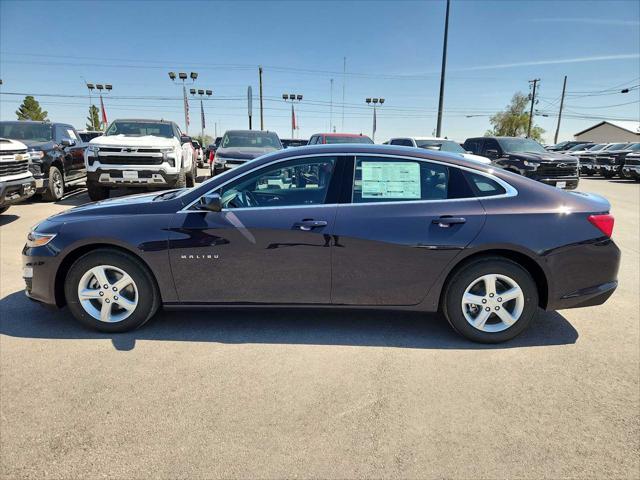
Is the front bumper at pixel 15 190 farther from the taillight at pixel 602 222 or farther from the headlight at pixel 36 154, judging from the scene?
the taillight at pixel 602 222

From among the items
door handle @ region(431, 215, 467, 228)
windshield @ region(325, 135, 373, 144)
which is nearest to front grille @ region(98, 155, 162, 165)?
windshield @ region(325, 135, 373, 144)

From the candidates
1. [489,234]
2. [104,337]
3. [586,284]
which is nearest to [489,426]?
[489,234]

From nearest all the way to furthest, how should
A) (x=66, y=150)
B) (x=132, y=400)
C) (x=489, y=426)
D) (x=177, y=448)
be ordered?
(x=177, y=448)
(x=489, y=426)
(x=132, y=400)
(x=66, y=150)

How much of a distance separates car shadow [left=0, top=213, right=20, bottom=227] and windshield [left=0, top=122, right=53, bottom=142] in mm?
2664

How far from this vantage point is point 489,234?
3260 millimetres

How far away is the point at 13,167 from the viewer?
7.69m

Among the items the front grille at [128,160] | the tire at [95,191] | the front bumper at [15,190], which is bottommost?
the tire at [95,191]

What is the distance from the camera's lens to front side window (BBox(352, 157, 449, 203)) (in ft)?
11.2

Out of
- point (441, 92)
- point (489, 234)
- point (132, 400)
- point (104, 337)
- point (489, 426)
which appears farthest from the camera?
point (441, 92)

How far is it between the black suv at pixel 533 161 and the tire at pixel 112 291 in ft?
39.2

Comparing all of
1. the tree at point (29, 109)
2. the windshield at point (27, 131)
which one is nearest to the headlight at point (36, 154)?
the windshield at point (27, 131)

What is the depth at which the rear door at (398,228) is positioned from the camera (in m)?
3.29

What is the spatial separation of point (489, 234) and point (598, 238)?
890 mm

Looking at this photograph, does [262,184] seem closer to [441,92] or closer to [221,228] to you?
[221,228]
